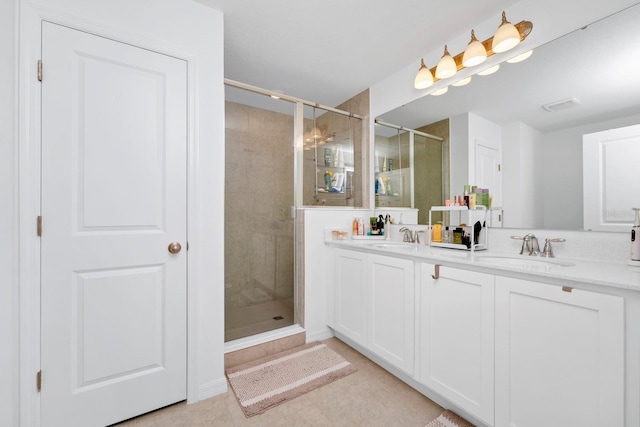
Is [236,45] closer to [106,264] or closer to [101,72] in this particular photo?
[101,72]

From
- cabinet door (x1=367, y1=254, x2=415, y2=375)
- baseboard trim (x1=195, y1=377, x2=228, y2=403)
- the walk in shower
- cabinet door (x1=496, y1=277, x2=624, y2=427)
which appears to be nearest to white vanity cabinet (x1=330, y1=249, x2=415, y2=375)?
cabinet door (x1=367, y1=254, x2=415, y2=375)

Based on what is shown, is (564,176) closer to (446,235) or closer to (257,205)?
(446,235)

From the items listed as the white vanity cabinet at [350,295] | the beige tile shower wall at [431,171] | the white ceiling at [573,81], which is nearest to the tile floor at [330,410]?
the white vanity cabinet at [350,295]

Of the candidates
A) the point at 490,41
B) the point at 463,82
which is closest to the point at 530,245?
the point at 463,82

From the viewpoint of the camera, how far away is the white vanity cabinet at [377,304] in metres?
1.69

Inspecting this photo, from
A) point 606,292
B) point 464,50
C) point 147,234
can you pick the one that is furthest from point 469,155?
point 147,234

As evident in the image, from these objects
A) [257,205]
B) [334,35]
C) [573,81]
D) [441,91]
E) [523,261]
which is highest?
[334,35]

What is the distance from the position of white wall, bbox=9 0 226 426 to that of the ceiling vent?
2.05 metres

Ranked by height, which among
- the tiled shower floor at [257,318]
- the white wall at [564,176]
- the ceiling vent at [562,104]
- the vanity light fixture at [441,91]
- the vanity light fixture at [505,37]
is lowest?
the tiled shower floor at [257,318]

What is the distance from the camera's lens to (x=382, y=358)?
1.86m

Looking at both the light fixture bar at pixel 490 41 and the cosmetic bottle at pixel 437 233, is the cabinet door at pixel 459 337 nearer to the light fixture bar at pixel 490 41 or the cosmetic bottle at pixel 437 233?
the cosmetic bottle at pixel 437 233

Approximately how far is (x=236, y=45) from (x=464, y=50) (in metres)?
1.77

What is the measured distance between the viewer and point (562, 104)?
5.19 ft

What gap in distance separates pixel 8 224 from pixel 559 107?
9.80ft
